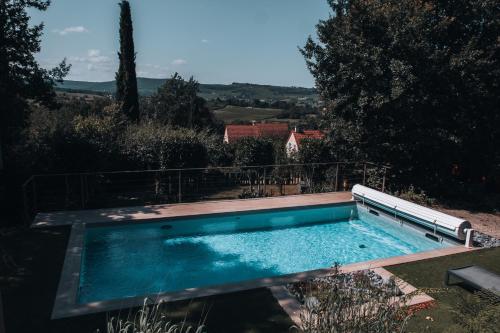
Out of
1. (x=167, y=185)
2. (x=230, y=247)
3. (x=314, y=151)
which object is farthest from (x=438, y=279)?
(x=314, y=151)

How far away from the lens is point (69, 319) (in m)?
5.10

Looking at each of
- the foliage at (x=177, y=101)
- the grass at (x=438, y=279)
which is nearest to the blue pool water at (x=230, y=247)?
the grass at (x=438, y=279)

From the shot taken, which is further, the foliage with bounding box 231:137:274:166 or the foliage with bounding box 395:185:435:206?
the foliage with bounding box 231:137:274:166

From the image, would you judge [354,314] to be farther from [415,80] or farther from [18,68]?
[18,68]

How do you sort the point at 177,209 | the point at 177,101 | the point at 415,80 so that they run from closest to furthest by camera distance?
1. the point at 415,80
2. the point at 177,209
3. the point at 177,101

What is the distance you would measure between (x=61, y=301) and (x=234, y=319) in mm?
2688

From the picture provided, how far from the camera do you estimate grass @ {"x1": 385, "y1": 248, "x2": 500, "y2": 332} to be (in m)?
5.06

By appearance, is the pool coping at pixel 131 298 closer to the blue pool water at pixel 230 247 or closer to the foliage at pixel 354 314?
the blue pool water at pixel 230 247

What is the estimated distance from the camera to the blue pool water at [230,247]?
7941mm

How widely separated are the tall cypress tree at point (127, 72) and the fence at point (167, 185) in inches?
459

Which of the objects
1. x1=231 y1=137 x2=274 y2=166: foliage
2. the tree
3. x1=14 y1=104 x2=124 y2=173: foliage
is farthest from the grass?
x1=231 y1=137 x2=274 y2=166: foliage

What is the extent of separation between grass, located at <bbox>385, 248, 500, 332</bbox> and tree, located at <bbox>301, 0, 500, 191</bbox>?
4.51 metres

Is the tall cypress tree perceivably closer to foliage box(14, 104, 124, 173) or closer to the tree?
foliage box(14, 104, 124, 173)

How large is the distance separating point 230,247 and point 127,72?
19.1m
